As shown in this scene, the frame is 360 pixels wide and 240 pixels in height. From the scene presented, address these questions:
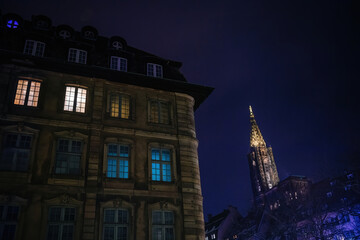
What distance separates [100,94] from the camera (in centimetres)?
1841

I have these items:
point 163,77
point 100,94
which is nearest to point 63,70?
point 100,94

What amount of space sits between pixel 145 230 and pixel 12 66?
12.8 m

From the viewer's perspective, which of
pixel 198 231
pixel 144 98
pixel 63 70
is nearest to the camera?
pixel 198 231

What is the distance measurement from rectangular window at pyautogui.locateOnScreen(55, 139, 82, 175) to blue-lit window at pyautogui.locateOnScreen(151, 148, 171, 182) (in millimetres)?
4526

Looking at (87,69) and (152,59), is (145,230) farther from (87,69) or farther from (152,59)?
(152,59)

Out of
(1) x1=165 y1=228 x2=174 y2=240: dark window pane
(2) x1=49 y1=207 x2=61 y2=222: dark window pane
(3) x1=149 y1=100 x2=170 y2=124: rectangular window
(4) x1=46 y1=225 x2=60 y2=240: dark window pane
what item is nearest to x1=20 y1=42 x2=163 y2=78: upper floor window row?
(3) x1=149 y1=100 x2=170 y2=124: rectangular window

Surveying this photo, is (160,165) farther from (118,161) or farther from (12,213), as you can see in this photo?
(12,213)

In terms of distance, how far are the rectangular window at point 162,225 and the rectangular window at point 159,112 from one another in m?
6.29

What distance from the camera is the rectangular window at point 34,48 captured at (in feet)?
58.8

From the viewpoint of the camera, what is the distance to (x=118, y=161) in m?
17.0

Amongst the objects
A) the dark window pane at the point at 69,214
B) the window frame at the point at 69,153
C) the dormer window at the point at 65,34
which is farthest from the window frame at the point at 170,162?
the dormer window at the point at 65,34

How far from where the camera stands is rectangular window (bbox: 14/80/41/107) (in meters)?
16.6

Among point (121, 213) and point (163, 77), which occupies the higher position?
point (163, 77)

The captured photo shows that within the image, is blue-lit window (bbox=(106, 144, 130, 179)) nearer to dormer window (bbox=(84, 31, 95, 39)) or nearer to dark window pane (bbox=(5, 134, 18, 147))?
dark window pane (bbox=(5, 134, 18, 147))
